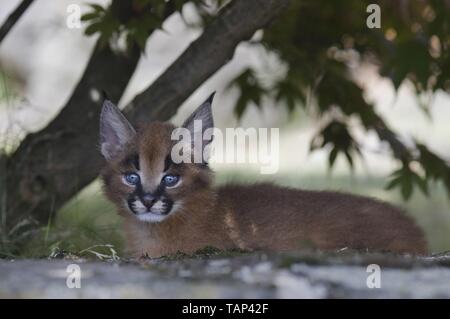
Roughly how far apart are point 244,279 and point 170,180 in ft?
6.75

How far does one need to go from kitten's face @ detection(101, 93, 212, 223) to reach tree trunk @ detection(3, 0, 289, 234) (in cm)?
60

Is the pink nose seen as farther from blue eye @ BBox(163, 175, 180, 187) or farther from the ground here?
the ground

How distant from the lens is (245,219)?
226 inches

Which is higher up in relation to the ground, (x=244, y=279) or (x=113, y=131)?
(x=113, y=131)

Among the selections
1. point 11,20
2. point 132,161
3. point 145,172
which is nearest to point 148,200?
point 145,172

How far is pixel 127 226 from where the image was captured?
602 cm

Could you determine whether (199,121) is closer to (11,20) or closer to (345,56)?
(11,20)

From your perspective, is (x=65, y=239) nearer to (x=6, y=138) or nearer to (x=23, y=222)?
(x=23, y=222)

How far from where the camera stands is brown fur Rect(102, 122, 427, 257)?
5.61 metres

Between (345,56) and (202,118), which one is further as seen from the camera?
(345,56)

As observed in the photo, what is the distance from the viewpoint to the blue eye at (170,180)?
5.57 metres

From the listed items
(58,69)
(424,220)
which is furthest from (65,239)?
(58,69)

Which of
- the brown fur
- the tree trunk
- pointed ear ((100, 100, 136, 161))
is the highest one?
the tree trunk

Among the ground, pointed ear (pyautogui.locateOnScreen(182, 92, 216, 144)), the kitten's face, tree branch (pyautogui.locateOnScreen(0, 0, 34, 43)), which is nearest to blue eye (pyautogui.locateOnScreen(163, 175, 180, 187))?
the kitten's face
